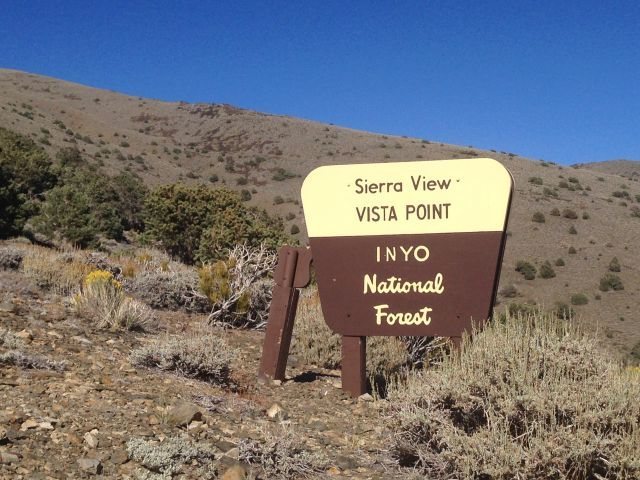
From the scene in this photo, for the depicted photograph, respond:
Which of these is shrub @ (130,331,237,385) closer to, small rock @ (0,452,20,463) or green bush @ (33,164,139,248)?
small rock @ (0,452,20,463)

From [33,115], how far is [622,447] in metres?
63.2

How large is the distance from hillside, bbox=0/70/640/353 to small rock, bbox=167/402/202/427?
19.5 metres

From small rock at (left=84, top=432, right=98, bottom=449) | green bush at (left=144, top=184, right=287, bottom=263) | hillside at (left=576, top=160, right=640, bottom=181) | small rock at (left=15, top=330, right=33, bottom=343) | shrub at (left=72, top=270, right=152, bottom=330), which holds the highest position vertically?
hillside at (left=576, top=160, right=640, bottom=181)

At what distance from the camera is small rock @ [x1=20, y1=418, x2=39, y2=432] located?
3894 millimetres

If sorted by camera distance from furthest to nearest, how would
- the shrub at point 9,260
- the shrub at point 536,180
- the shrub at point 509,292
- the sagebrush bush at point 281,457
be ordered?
the shrub at point 536,180
the shrub at point 509,292
the shrub at point 9,260
the sagebrush bush at point 281,457

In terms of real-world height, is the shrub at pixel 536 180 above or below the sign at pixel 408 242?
above

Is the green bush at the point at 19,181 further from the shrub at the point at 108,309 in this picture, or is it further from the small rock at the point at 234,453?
the small rock at the point at 234,453

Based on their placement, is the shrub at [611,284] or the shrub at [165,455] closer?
the shrub at [165,455]

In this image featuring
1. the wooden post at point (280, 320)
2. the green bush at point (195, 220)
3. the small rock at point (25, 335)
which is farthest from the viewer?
the green bush at point (195, 220)

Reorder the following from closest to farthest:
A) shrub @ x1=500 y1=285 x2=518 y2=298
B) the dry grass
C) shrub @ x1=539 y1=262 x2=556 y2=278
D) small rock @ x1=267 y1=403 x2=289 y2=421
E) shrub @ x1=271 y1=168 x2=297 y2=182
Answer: small rock @ x1=267 y1=403 x2=289 y2=421
the dry grass
shrub @ x1=500 y1=285 x2=518 y2=298
shrub @ x1=539 y1=262 x2=556 y2=278
shrub @ x1=271 y1=168 x2=297 y2=182

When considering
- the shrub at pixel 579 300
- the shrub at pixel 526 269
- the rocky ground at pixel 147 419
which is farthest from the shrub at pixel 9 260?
the shrub at pixel 526 269

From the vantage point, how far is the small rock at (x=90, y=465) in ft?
11.8

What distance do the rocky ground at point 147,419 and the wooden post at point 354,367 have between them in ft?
0.38

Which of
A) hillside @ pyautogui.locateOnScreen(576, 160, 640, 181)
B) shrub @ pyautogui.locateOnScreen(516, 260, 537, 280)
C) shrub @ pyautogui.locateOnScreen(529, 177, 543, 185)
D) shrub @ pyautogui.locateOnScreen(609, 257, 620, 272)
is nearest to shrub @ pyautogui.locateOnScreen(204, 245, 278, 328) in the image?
shrub @ pyautogui.locateOnScreen(516, 260, 537, 280)
